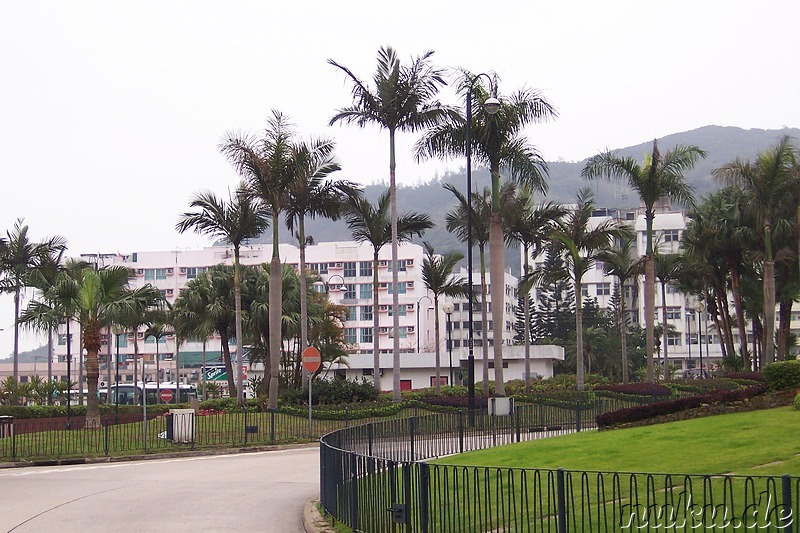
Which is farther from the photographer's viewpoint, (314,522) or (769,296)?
(769,296)

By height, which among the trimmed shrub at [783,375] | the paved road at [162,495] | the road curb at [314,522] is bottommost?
the paved road at [162,495]

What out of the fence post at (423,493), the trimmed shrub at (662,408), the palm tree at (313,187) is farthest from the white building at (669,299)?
the fence post at (423,493)

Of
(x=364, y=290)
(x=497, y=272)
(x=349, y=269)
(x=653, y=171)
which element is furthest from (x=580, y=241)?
(x=349, y=269)

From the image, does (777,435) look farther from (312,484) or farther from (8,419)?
(8,419)

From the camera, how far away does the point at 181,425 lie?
32562 millimetres

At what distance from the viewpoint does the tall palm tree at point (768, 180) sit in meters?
43.4

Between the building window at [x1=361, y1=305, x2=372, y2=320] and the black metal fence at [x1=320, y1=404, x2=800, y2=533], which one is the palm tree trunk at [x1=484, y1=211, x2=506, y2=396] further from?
the building window at [x1=361, y1=305, x2=372, y2=320]

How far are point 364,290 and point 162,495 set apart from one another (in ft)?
319

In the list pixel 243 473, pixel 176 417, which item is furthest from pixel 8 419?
pixel 243 473

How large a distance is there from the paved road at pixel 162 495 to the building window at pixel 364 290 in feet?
287

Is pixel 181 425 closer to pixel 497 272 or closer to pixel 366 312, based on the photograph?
pixel 497 272

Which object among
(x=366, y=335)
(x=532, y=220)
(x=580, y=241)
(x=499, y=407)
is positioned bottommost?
(x=499, y=407)

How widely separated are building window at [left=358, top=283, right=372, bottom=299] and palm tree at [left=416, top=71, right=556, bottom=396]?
242 feet

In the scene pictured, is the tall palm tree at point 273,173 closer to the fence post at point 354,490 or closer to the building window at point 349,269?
the fence post at point 354,490
